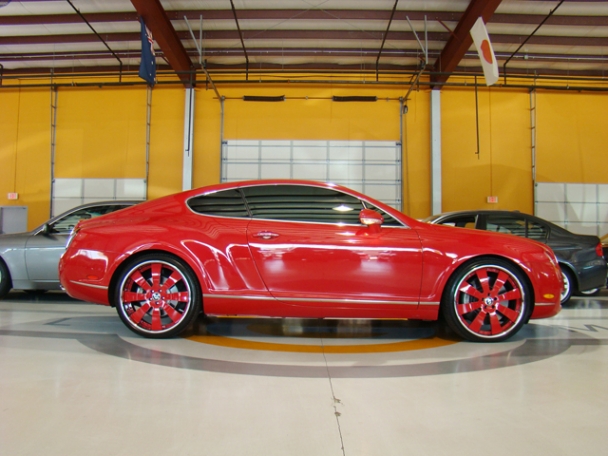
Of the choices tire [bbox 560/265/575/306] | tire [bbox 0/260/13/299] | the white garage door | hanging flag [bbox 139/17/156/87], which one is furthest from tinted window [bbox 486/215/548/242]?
hanging flag [bbox 139/17/156/87]

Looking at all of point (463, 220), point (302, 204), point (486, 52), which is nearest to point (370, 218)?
point (302, 204)

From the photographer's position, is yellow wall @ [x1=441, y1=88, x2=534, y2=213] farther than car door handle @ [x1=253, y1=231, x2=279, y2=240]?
Yes

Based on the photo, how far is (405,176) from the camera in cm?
1084

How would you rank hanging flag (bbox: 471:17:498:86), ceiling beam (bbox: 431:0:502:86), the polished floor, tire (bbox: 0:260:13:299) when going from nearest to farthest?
the polished floor, tire (bbox: 0:260:13:299), hanging flag (bbox: 471:17:498:86), ceiling beam (bbox: 431:0:502:86)

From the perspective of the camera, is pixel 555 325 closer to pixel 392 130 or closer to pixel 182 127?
pixel 392 130

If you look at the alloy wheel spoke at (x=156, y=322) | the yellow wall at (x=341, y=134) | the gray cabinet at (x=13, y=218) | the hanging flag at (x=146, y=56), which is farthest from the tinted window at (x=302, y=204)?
the gray cabinet at (x=13, y=218)

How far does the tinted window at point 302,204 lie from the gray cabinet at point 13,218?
1065 centimetres

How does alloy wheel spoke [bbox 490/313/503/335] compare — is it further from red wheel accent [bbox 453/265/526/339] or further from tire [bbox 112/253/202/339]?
tire [bbox 112/253/202/339]

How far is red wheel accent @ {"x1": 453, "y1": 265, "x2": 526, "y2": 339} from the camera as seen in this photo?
307 centimetres

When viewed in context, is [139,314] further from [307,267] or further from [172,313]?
[307,267]

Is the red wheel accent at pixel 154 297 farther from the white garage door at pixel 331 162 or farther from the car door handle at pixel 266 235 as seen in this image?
the white garage door at pixel 331 162

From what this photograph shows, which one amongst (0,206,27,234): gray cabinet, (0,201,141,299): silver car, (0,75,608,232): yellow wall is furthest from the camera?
(0,206,27,234): gray cabinet

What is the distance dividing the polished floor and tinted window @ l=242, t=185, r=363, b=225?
0.95 metres

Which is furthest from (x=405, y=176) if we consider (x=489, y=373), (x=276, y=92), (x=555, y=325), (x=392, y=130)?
(x=489, y=373)
